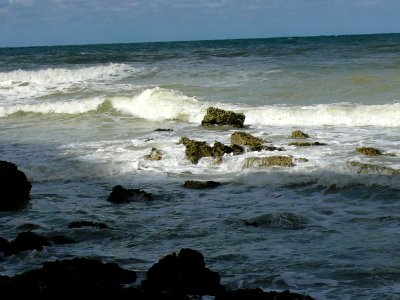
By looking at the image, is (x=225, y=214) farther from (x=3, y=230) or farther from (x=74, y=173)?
(x=74, y=173)

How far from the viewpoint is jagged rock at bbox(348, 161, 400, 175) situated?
10.7 meters

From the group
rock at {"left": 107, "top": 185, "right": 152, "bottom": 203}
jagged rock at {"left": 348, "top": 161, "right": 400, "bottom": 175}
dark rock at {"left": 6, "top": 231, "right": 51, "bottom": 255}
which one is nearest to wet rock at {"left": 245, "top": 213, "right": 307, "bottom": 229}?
rock at {"left": 107, "top": 185, "right": 152, "bottom": 203}

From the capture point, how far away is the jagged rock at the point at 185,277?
5.61 metres

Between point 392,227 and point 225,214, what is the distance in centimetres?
226

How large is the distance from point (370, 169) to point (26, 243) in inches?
244

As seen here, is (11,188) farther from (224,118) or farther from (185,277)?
(224,118)

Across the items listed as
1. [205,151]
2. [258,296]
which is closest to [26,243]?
[258,296]

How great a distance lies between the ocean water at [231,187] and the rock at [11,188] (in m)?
0.25

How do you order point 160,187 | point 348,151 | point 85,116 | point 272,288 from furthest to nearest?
point 85,116, point 348,151, point 160,187, point 272,288

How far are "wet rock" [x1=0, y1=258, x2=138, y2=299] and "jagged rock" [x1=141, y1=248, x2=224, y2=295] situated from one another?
0.44 m

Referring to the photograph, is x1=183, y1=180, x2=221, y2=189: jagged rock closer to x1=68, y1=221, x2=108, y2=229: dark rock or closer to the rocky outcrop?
the rocky outcrop

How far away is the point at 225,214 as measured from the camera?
8.91m

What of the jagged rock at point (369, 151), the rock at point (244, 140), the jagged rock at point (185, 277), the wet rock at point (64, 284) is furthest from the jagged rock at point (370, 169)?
the wet rock at point (64, 284)

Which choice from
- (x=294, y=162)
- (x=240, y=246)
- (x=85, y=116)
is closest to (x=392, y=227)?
(x=240, y=246)
